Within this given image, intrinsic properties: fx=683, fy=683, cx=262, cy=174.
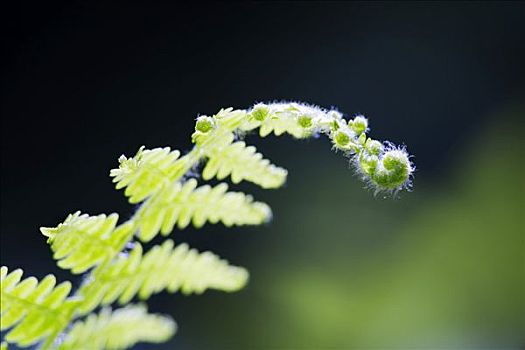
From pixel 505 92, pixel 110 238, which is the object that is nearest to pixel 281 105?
pixel 110 238

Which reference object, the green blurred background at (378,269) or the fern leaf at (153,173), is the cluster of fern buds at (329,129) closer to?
the fern leaf at (153,173)

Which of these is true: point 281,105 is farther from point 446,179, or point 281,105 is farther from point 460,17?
point 460,17

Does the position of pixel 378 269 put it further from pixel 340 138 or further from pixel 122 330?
pixel 122 330

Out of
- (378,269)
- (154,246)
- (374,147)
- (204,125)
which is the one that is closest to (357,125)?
(374,147)

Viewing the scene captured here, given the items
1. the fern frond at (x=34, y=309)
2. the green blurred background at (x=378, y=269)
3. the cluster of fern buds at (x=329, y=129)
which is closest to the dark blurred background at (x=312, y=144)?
the green blurred background at (x=378, y=269)

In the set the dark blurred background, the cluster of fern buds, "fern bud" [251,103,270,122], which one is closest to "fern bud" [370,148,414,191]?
the cluster of fern buds

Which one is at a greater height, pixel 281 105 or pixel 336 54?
pixel 336 54
